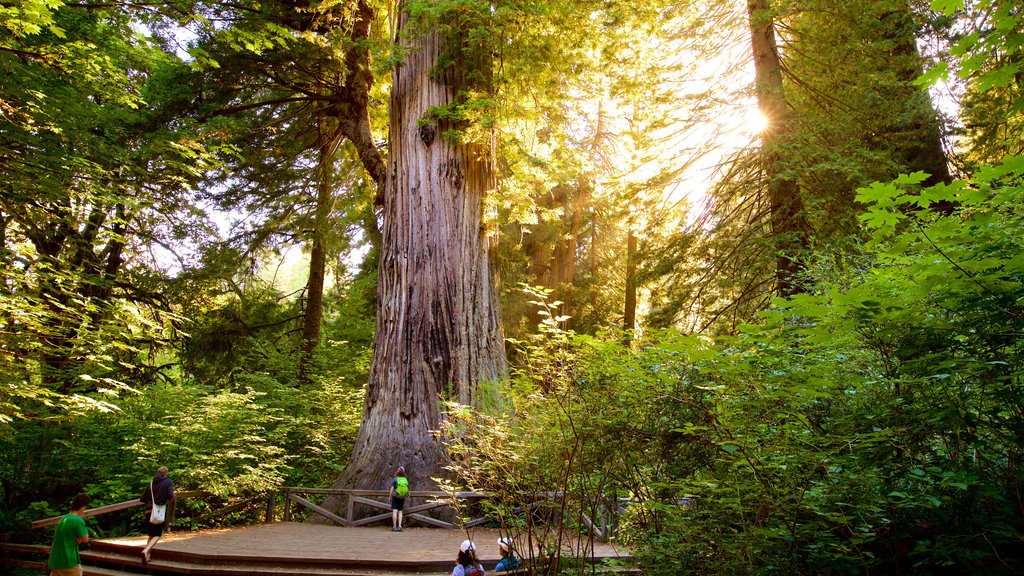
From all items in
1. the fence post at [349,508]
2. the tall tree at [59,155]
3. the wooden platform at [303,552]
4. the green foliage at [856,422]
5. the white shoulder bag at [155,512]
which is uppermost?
the tall tree at [59,155]

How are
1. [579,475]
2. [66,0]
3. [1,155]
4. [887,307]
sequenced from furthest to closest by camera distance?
1. [66,0]
2. [1,155]
3. [579,475]
4. [887,307]

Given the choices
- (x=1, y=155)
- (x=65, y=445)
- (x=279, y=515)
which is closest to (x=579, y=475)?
(x=1, y=155)

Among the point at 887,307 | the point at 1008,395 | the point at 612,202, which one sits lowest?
the point at 1008,395

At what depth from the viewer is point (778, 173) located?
924cm

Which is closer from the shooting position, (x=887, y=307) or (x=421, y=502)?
(x=887, y=307)

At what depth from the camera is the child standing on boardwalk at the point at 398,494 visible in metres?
8.45

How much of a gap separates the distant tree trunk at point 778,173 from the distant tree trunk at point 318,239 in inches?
421

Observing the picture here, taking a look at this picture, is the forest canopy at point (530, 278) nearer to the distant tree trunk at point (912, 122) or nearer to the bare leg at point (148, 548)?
the distant tree trunk at point (912, 122)

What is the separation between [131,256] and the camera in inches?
563

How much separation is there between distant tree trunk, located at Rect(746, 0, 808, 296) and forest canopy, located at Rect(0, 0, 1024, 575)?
8cm

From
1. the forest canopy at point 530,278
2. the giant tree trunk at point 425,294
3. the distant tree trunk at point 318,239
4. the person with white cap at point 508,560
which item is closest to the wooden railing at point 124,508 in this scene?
the forest canopy at point 530,278

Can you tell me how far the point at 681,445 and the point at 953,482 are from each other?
1.40 meters

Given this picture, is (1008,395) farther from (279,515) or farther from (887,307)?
(279,515)

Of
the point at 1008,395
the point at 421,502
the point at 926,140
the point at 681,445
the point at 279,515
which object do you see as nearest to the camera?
the point at 1008,395
